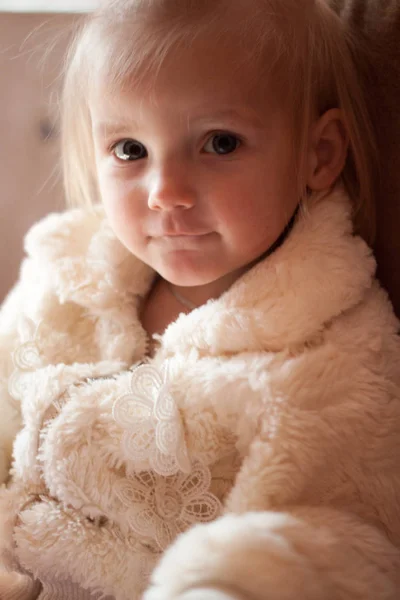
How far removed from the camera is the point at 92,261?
2.74 ft

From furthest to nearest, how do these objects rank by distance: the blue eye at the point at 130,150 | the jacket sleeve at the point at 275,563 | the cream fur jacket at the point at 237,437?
the blue eye at the point at 130,150, the cream fur jacket at the point at 237,437, the jacket sleeve at the point at 275,563

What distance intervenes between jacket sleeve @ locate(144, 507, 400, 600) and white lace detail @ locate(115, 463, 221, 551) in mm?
116

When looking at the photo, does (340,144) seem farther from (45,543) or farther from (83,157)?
(45,543)

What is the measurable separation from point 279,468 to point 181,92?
37 cm

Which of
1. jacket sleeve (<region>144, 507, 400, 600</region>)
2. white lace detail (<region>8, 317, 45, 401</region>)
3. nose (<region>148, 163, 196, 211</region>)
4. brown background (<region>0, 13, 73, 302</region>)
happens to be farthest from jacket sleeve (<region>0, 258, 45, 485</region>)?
jacket sleeve (<region>144, 507, 400, 600</region>)

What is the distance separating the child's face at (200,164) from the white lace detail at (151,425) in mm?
133

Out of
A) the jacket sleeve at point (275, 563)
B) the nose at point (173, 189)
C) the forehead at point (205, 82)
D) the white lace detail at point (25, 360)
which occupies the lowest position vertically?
the jacket sleeve at point (275, 563)

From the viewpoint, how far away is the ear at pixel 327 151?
2.41 feet

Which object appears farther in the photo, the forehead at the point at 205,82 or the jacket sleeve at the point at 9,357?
the jacket sleeve at the point at 9,357

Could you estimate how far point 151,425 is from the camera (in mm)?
662

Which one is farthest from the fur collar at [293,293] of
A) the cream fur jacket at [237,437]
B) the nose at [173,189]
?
the nose at [173,189]

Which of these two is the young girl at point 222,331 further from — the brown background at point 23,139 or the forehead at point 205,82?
the brown background at point 23,139

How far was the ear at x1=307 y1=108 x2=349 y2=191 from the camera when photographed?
2.41ft

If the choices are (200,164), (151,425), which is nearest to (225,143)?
(200,164)
